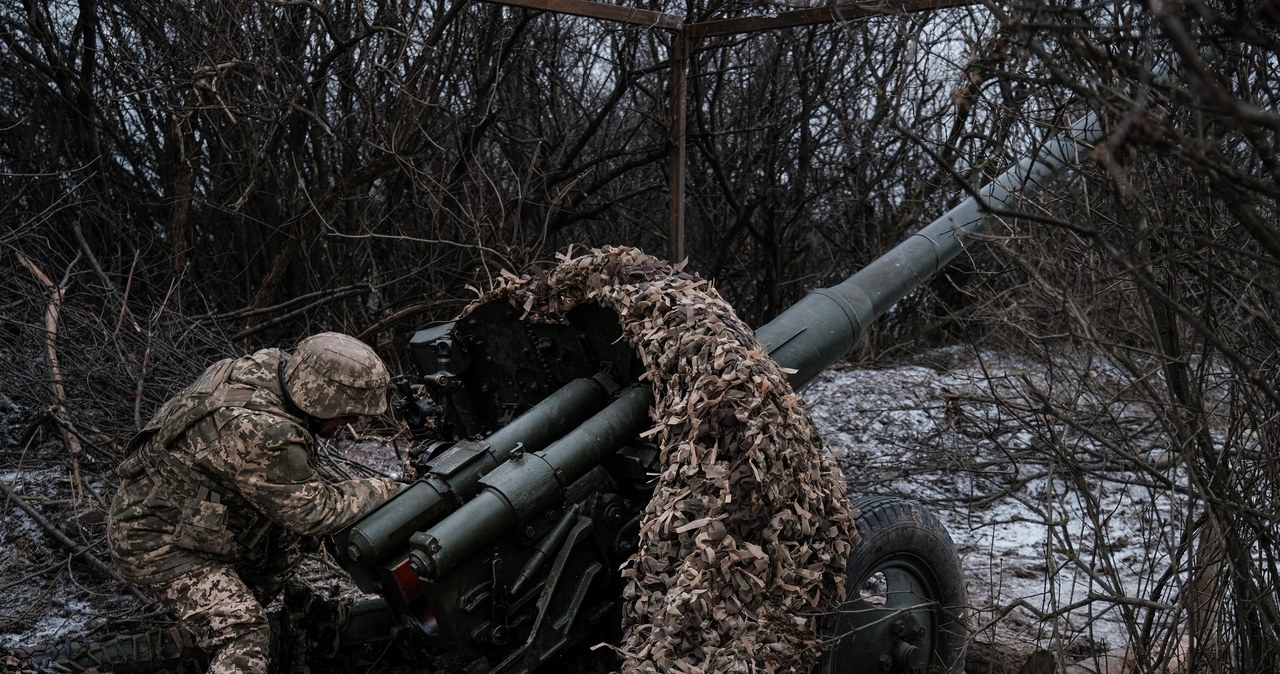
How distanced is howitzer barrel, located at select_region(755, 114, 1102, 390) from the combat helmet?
1.82 meters

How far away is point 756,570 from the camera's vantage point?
363 centimetres

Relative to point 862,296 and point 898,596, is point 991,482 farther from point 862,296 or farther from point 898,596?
point 898,596

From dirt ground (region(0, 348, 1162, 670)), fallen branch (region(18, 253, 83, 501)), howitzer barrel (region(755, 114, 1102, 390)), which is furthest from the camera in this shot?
fallen branch (region(18, 253, 83, 501))

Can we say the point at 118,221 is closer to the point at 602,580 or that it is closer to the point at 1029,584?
the point at 602,580

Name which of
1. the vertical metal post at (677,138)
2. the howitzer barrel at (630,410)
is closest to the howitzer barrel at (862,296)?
the howitzer barrel at (630,410)

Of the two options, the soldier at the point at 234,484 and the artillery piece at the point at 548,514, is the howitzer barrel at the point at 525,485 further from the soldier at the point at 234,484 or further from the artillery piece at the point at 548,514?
the soldier at the point at 234,484

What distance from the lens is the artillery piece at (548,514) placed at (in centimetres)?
394

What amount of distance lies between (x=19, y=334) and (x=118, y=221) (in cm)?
195

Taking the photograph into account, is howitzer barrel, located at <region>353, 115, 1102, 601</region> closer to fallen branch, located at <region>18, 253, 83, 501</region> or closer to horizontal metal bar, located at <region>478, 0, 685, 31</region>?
horizontal metal bar, located at <region>478, 0, 685, 31</region>

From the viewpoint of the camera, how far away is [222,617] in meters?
4.19

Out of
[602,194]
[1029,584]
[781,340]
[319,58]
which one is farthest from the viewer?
[602,194]

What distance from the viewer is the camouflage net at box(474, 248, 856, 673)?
3605 millimetres

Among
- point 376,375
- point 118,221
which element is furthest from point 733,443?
point 118,221

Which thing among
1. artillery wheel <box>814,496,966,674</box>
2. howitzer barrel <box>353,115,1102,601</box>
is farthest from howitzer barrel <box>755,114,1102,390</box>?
artillery wheel <box>814,496,966,674</box>
